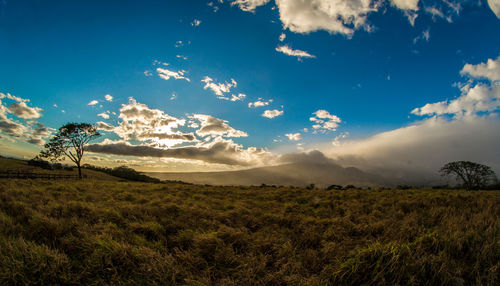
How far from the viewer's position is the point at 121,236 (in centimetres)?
427

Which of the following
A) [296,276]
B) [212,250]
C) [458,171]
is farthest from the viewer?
[458,171]

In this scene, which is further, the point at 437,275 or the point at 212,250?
the point at 212,250

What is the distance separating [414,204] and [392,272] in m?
8.44

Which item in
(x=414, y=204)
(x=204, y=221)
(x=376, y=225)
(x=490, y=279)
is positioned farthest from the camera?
(x=414, y=204)

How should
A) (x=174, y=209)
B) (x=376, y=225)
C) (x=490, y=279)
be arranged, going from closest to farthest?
(x=490, y=279), (x=376, y=225), (x=174, y=209)

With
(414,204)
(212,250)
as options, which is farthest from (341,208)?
(212,250)

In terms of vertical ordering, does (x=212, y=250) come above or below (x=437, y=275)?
below

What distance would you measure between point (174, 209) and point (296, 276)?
19.0 ft

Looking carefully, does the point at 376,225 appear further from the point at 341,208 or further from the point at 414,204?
the point at 414,204

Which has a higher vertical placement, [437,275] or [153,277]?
[437,275]

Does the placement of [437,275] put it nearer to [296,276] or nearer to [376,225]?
[296,276]

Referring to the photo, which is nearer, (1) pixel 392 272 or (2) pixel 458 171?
(1) pixel 392 272

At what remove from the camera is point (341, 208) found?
9.02 metres

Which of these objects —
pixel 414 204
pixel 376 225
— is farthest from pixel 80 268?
pixel 414 204
